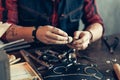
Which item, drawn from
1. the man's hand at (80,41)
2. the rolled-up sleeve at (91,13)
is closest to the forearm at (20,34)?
the man's hand at (80,41)

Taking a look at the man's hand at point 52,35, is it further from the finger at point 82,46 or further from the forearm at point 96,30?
the forearm at point 96,30

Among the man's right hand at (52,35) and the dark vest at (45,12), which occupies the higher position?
the dark vest at (45,12)

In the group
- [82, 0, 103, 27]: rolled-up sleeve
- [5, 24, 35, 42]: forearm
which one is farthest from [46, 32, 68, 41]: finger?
[82, 0, 103, 27]: rolled-up sleeve

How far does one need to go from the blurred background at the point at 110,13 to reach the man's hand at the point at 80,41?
731 mm

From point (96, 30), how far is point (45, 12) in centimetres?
22

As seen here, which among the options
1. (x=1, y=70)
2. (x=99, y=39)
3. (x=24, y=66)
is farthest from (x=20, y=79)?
(x=99, y=39)

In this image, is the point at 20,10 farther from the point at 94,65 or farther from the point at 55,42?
the point at 94,65

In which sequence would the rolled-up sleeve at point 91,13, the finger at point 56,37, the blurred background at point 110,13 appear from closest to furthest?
the finger at point 56,37 < the rolled-up sleeve at point 91,13 < the blurred background at point 110,13

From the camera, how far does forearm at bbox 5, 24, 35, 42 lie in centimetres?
107

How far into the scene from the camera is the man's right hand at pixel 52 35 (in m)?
0.94

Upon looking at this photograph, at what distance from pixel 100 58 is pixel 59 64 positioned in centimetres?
15

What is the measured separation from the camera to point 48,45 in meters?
1.03

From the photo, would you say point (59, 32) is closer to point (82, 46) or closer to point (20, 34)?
point (82, 46)

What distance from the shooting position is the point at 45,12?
3.79ft
